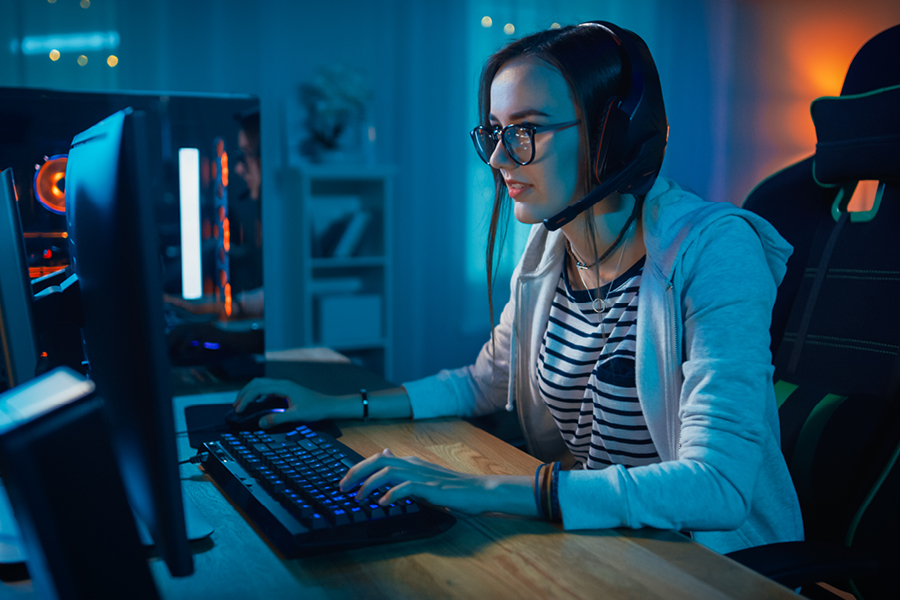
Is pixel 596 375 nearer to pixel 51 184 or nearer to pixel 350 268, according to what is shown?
pixel 51 184

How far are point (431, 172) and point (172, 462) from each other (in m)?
3.36

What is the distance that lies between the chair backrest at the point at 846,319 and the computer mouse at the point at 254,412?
0.79 m

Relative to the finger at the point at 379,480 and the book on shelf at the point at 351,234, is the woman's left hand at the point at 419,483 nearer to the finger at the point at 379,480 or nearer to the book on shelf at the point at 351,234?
the finger at the point at 379,480

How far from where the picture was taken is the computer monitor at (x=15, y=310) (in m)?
0.65

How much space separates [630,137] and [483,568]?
62 centimetres

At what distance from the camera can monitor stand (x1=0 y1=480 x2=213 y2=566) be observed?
0.64 metres

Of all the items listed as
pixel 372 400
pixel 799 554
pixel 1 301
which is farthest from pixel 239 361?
pixel 799 554

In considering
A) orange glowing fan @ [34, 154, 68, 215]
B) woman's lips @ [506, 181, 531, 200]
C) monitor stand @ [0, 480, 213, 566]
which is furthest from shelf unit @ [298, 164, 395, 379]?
monitor stand @ [0, 480, 213, 566]

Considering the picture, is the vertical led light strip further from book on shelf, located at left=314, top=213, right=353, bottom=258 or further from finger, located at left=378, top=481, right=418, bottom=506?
book on shelf, located at left=314, top=213, right=353, bottom=258

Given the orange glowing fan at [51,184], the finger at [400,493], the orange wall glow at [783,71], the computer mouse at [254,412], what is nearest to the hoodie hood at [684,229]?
the finger at [400,493]

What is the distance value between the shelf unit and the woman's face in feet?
7.37

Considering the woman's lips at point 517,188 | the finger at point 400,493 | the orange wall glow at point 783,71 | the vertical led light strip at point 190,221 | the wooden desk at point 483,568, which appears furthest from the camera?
the orange wall glow at point 783,71

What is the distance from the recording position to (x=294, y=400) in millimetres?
1096

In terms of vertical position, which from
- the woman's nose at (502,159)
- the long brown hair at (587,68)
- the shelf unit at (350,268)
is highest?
the long brown hair at (587,68)
